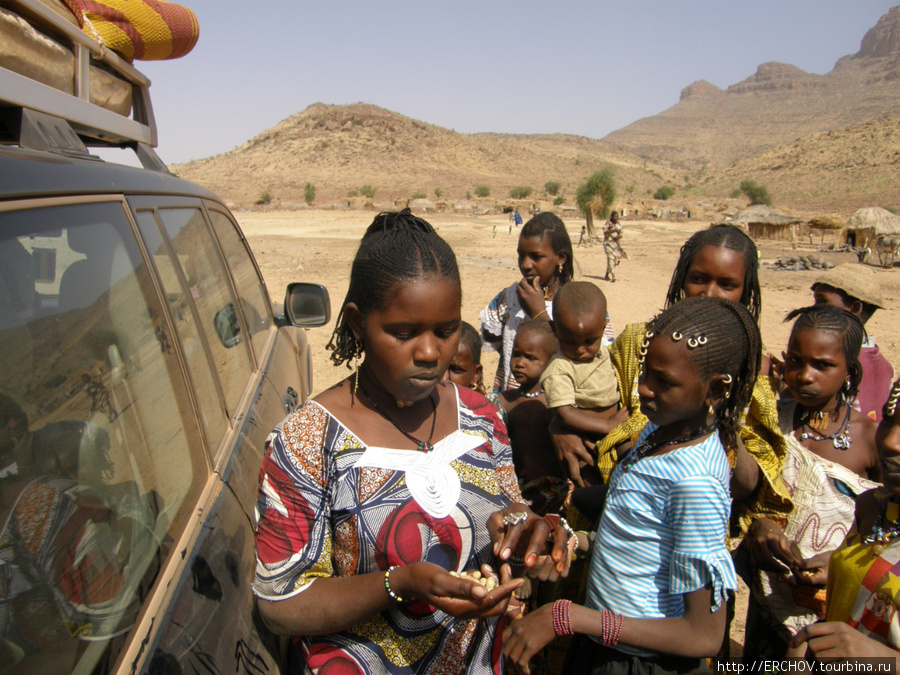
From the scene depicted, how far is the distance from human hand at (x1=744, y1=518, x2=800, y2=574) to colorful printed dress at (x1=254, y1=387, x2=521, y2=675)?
1.18 meters

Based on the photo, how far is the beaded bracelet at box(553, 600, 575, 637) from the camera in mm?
1683

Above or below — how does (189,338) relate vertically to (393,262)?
below

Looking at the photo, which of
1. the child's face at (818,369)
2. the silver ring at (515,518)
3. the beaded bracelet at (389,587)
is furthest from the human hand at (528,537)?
the child's face at (818,369)

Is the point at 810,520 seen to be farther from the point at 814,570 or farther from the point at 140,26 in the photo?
the point at 140,26

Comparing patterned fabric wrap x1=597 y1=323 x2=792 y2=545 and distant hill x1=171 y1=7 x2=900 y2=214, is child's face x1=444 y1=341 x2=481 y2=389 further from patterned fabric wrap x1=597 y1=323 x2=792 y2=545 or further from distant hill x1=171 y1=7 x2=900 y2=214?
distant hill x1=171 y1=7 x2=900 y2=214

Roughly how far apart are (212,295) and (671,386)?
5.71 feet

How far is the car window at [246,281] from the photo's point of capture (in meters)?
2.69

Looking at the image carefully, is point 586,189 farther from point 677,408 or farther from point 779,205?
point 677,408

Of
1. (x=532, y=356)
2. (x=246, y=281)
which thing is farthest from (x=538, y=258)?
(x=246, y=281)

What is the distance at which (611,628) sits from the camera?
1.66 m

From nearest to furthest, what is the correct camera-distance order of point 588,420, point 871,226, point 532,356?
point 588,420 < point 532,356 < point 871,226

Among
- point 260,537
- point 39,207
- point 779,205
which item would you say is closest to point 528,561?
point 260,537

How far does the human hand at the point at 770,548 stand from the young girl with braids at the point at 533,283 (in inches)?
53.5

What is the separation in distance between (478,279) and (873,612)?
1203 centimetres
